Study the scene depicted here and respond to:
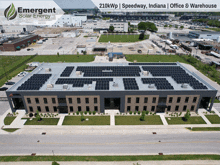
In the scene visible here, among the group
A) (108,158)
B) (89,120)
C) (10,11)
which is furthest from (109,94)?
(10,11)

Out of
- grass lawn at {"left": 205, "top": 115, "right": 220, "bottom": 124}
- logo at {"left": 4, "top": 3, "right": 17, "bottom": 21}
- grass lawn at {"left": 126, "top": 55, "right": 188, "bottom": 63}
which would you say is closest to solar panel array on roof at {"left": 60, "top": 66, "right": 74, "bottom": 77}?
grass lawn at {"left": 126, "top": 55, "right": 188, "bottom": 63}

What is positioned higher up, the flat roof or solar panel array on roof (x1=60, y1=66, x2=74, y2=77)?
solar panel array on roof (x1=60, y1=66, x2=74, y2=77)

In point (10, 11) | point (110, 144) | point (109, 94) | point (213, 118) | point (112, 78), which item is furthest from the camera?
point (10, 11)

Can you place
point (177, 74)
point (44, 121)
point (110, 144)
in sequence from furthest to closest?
point (177, 74) < point (44, 121) < point (110, 144)

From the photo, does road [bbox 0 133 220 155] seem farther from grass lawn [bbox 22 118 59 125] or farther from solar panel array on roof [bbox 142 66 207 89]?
solar panel array on roof [bbox 142 66 207 89]

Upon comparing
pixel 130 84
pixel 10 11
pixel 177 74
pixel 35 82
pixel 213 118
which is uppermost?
pixel 10 11

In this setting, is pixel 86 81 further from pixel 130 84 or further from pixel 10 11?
pixel 10 11
